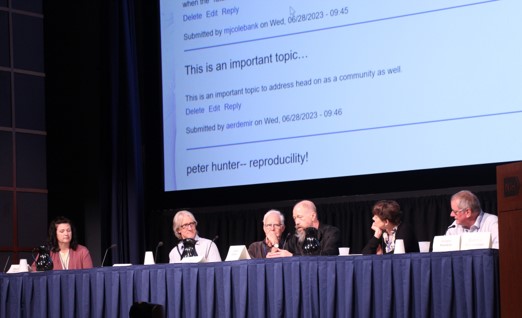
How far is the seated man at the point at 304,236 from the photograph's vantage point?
572 centimetres

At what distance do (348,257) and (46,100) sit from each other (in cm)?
426

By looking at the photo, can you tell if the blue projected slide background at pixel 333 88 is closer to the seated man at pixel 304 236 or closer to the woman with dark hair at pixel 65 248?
the seated man at pixel 304 236

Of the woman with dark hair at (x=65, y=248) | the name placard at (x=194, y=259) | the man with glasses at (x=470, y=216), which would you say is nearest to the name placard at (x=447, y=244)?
the man with glasses at (x=470, y=216)

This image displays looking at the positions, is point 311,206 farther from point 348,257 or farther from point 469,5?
point 469,5

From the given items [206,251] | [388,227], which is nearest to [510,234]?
[388,227]

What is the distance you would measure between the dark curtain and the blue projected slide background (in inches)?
13.6

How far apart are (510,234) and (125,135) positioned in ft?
15.7

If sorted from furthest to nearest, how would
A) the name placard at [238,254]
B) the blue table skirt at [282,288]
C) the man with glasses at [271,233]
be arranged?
the man with glasses at [271,233] → the name placard at [238,254] → the blue table skirt at [282,288]

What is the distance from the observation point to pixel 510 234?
4.05 meters

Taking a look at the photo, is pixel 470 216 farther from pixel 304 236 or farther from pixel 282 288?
pixel 282 288

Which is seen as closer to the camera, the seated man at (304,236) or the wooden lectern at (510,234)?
the wooden lectern at (510,234)

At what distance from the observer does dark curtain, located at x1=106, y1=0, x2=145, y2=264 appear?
27.0ft

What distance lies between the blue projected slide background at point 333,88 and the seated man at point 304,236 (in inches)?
37.5

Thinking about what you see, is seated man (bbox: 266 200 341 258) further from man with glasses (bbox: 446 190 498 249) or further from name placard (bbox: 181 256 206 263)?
man with glasses (bbox: 446 190 498 249)
